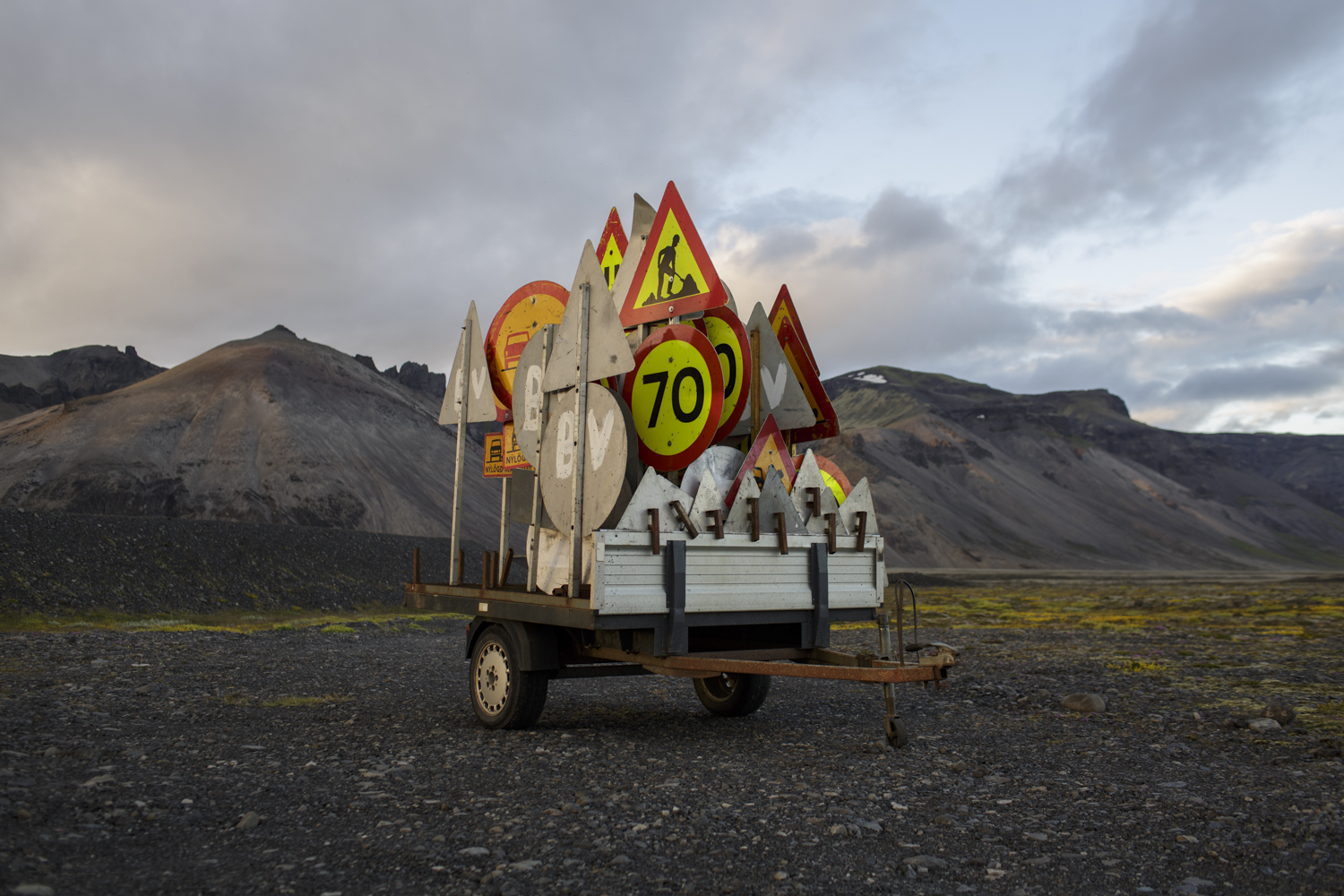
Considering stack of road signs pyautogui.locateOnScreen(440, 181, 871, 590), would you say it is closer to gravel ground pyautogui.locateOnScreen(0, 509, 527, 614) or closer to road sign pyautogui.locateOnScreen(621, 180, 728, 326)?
road sign pyautogui.locateOnScreen(621, 180, 728, 326)

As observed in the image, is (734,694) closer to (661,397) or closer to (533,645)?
(533,645)

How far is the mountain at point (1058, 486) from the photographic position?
10794cm

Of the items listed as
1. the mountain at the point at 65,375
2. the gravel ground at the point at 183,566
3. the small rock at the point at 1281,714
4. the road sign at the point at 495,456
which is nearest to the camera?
the small rock at the point at 1281,714

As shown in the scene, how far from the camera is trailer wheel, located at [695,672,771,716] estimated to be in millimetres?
8352

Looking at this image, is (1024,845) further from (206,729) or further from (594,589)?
(206,729)

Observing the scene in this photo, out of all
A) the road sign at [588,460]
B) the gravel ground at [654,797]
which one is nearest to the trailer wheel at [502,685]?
the gravel ground at [654,797]

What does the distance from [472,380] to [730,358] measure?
315cm

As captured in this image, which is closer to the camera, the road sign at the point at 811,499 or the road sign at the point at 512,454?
the road sign at the point at 811,499

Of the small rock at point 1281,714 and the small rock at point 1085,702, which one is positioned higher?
the small rock at point 1281,714

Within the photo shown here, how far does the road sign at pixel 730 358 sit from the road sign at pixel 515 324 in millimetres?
1556

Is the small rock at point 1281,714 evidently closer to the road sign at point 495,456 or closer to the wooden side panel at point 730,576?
the wooden side panel at point 730,576

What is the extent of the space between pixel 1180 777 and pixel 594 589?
14.5 feet

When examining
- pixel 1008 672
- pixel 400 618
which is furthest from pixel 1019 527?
pixel 1008 672

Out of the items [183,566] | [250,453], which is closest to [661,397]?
[183,566]
